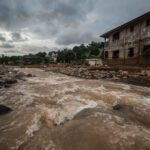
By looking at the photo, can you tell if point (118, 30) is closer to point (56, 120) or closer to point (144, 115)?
point (144, 115)

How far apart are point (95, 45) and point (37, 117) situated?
143 ft

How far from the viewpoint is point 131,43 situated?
38.3ft

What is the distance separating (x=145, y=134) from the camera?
1688mm

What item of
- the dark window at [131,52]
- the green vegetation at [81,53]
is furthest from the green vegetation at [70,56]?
the dark window at [131,52]

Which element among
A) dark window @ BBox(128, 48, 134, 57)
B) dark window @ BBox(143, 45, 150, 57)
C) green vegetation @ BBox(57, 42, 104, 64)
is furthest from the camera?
green vegetation @ BBox(57, 42, 104, 64)

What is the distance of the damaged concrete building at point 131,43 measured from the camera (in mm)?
10094

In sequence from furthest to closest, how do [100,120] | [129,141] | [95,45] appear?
1. [95,45]
2. [100,120]
3. [129,141]

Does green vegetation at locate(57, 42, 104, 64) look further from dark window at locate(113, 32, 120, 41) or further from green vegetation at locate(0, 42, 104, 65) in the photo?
dark window at locate(113, 32, 120, 41)

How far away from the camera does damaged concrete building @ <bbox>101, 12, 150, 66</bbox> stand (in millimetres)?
10094

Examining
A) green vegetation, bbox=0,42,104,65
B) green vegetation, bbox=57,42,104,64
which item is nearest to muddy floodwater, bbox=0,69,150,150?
green vegetation, bbox=57,42,104,64

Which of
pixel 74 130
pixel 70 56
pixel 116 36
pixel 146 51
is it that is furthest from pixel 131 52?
pixel 70 56

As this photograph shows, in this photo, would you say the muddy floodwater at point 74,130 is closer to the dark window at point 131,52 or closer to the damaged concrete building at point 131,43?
the damaged concrete building at point 131,43

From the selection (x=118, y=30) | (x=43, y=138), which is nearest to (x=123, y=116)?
(x=43, y=138)

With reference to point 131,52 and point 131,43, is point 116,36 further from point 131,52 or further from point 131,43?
point 131,52
